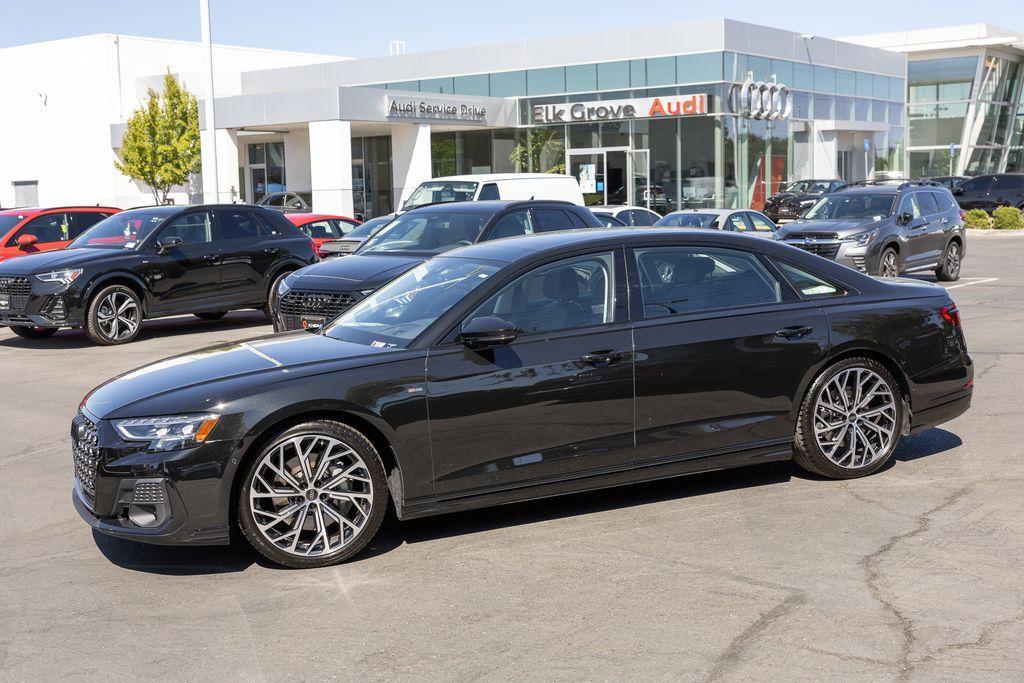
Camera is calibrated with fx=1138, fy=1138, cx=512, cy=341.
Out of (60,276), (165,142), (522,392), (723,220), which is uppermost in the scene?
(165,142)

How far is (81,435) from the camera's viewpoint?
5.74 metres

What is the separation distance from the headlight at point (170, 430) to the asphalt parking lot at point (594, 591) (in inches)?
27.3

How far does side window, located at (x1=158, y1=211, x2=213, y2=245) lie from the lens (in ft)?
51.5

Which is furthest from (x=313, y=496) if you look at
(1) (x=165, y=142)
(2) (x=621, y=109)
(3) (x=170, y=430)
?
(1) (x=165, y=142)

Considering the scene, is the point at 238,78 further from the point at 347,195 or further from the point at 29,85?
the point at 347,195

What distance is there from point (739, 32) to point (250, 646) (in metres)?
37.6

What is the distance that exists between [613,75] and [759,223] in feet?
68.4

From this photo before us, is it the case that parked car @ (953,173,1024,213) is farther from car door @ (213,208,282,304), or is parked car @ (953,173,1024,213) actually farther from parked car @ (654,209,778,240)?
car door @ (213,208,282,304)

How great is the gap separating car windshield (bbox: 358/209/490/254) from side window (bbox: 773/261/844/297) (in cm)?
615

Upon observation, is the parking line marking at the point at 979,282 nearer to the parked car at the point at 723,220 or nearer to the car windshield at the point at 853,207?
the car windshield at the point at 853,207

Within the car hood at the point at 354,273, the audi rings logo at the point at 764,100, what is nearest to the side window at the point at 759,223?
the car hood at the point at 354,273

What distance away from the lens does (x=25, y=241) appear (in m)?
17.9

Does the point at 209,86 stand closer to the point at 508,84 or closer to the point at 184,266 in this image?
the point at 184,266

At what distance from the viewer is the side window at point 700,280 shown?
648 centimetres
